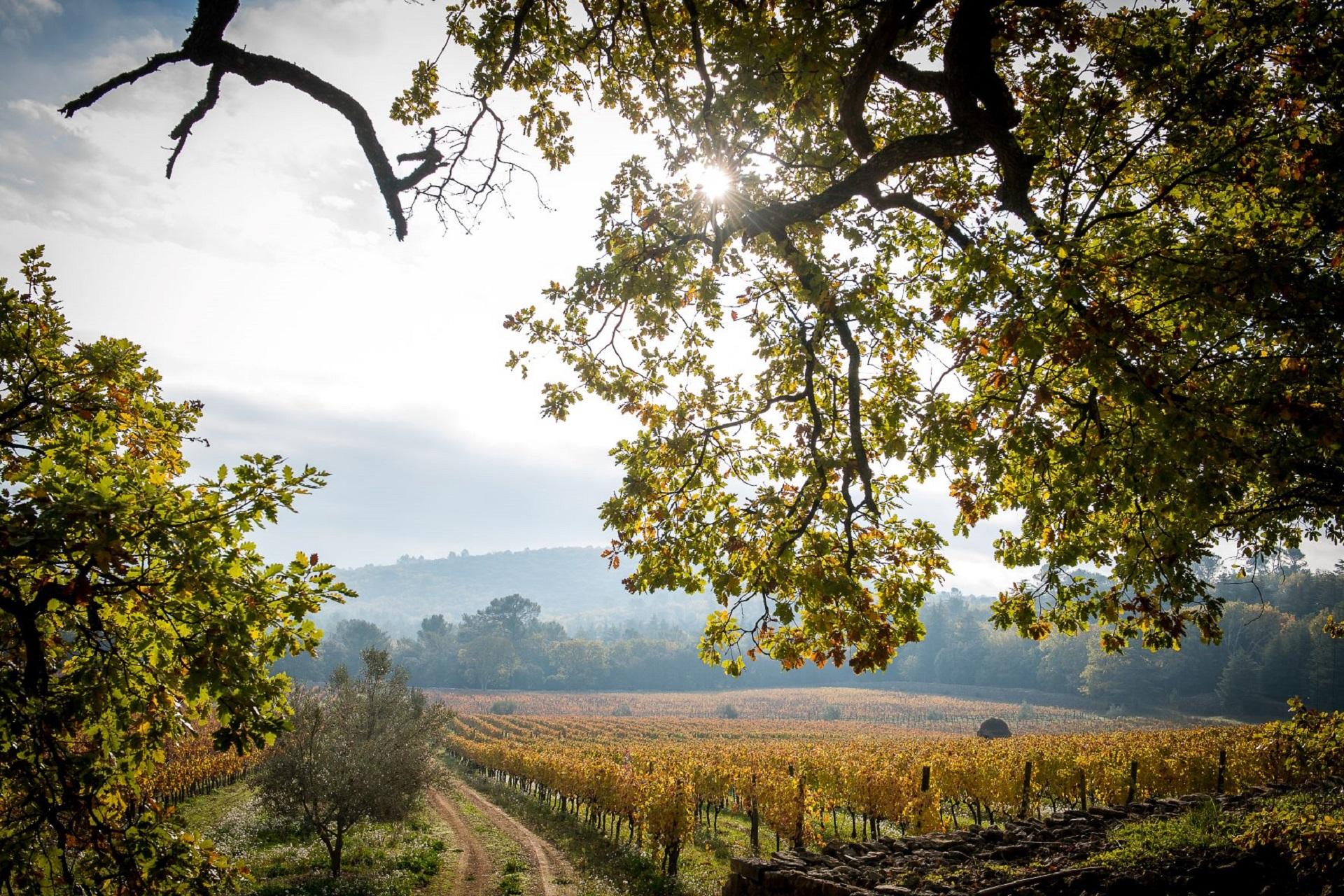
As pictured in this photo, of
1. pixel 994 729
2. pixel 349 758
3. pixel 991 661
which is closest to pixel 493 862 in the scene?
pixel 349 758

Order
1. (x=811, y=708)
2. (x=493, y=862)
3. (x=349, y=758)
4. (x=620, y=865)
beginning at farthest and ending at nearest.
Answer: (x=811, y=708) → (x=493, y=862) → (x=620, y=865) → (x=349, y=758)

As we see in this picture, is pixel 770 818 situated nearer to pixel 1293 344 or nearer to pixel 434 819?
pixel 434 819

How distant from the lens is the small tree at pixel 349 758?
17.3 metres

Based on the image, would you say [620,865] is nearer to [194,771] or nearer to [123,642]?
[123,642]

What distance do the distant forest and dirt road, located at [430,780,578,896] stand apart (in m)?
72.2

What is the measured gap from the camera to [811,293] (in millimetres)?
5039

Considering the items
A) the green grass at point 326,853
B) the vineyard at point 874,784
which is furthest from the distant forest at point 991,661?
the green grass at point 326,853

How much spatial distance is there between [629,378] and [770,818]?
18725 millimetres

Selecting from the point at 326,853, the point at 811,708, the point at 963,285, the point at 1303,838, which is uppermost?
the point at 963,285

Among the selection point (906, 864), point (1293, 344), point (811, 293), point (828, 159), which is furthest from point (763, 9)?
→ point (906, 864)

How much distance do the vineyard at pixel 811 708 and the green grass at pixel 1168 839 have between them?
69.3 metres

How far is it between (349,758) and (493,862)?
5929mm

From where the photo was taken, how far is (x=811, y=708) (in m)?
96.2

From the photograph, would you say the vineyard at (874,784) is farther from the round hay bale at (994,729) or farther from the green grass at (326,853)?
the round hay bale at (994,729)
